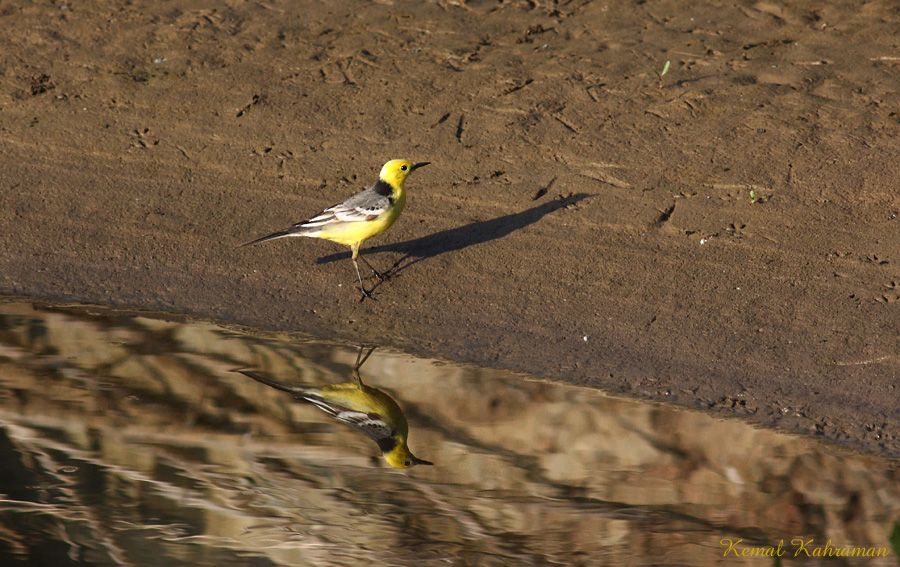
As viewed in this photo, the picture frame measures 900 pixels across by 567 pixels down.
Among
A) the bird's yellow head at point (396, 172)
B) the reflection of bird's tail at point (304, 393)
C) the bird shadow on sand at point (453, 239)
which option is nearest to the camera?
the reflection of bird's tail at point (304, 393)

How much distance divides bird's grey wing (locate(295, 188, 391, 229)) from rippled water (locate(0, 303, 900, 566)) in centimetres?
→ 91

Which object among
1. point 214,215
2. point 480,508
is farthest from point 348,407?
point 214,215

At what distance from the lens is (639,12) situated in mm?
11711

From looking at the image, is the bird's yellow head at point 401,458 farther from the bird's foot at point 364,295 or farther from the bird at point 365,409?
the bird's foot at point 364,295

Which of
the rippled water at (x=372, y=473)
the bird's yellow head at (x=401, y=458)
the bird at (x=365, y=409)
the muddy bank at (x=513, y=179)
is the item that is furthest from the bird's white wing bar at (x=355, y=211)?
the bird's yellow head at (x=401, y=458)

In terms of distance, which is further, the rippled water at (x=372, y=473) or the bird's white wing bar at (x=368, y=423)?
the bird's white wing bar at (x=368, y=423)

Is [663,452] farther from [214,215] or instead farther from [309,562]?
[214,215]

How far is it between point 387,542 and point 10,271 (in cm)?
401

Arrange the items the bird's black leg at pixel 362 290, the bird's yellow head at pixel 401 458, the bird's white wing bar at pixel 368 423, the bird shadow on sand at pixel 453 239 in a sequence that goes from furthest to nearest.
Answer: the bird shadow on sand at pixel 453 239, the bird's black leg at pixel 362 290, the bird's white wing bar at pixel 368 423, the bird's yellow head at pixel 401 458

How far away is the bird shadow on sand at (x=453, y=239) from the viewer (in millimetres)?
9094

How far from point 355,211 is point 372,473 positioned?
Answer: 2.19 metres

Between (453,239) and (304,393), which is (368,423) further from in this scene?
(453,239)

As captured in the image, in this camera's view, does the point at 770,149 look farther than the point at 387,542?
Yes

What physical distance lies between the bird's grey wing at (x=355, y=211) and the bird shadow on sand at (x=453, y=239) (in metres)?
0.55
